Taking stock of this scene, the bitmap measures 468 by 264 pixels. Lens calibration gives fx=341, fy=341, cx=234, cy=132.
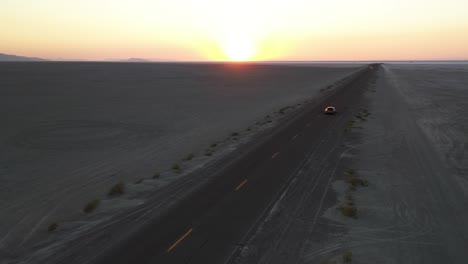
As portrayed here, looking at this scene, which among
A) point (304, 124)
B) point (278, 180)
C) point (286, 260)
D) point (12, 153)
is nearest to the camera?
point (286, 260)

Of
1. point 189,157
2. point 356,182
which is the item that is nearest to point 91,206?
point 189,157

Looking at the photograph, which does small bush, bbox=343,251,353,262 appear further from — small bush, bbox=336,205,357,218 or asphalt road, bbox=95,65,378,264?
asphalt road, bbox=95,65,378,264

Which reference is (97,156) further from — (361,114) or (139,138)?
(361,114)

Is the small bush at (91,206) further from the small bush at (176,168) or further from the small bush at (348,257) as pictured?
the small bush at (348,257)

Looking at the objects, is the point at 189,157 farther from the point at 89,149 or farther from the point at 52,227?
the point at 52,227

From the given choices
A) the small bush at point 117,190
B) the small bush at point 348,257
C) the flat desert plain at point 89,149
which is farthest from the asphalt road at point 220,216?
the small bush at point 117,190

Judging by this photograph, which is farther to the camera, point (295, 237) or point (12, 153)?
point (12, 153)

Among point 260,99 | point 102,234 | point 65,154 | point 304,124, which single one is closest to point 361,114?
point 304,124

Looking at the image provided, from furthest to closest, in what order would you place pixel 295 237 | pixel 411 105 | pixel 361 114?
pixel 411 105, pixel 361 114, pixel 295 237

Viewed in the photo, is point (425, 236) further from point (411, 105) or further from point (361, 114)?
point (411, 105)
